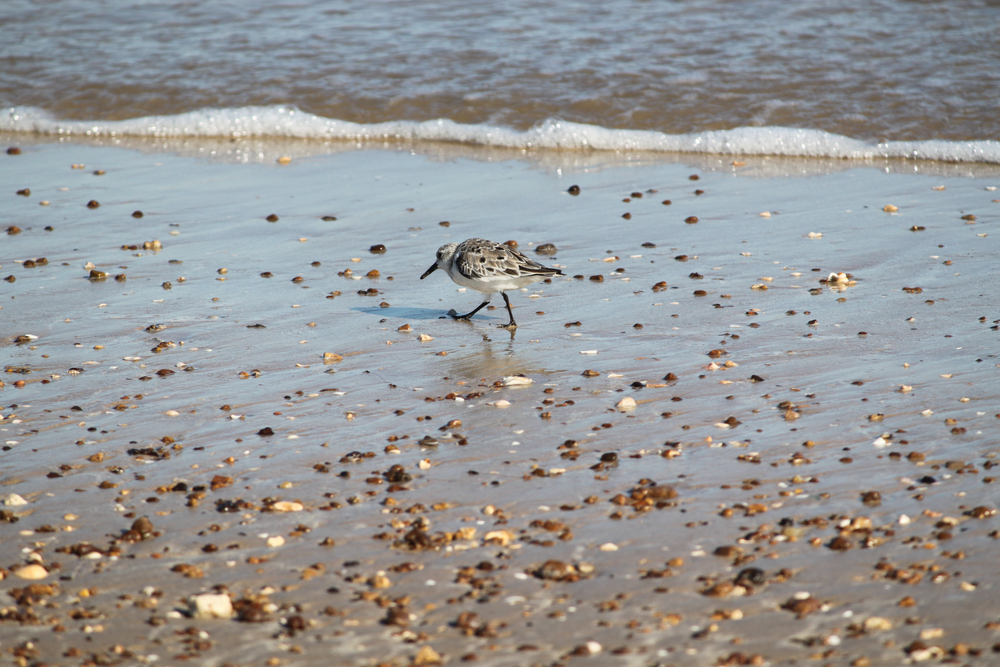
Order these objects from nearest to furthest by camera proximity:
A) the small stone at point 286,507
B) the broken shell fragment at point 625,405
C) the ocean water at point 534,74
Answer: the small stone at point 286,507 < the broken shell fragment at point 625,405 < the ocean water at point 534,74

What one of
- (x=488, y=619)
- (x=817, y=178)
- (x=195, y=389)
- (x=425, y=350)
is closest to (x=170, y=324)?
(x=195, y=389)

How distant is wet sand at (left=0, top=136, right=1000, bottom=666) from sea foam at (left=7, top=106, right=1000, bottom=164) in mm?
1822

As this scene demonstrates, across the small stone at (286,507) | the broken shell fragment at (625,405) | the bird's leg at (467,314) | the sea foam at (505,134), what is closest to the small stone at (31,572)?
the small stone at (286,507)

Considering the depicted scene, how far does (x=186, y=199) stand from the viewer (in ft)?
30.7

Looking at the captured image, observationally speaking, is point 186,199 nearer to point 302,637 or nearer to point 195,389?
point 195,389

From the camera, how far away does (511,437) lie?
4656mm

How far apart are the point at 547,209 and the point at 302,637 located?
6138 mm

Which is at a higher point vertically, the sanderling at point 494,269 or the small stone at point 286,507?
the sanderling at point 494,269

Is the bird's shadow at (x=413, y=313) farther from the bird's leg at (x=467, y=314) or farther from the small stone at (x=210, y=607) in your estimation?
the small stone at (x=210, y=607)

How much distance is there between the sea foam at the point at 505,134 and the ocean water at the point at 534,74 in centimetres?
2

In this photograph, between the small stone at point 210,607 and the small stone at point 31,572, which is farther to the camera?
the small stone at point 31,572

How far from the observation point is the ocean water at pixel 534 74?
11.5 meters

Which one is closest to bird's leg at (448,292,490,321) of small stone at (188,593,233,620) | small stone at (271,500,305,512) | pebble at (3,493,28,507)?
small stone at (271,500,305,512)

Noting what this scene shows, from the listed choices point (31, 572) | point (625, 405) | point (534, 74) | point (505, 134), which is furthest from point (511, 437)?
point (534, 74)
